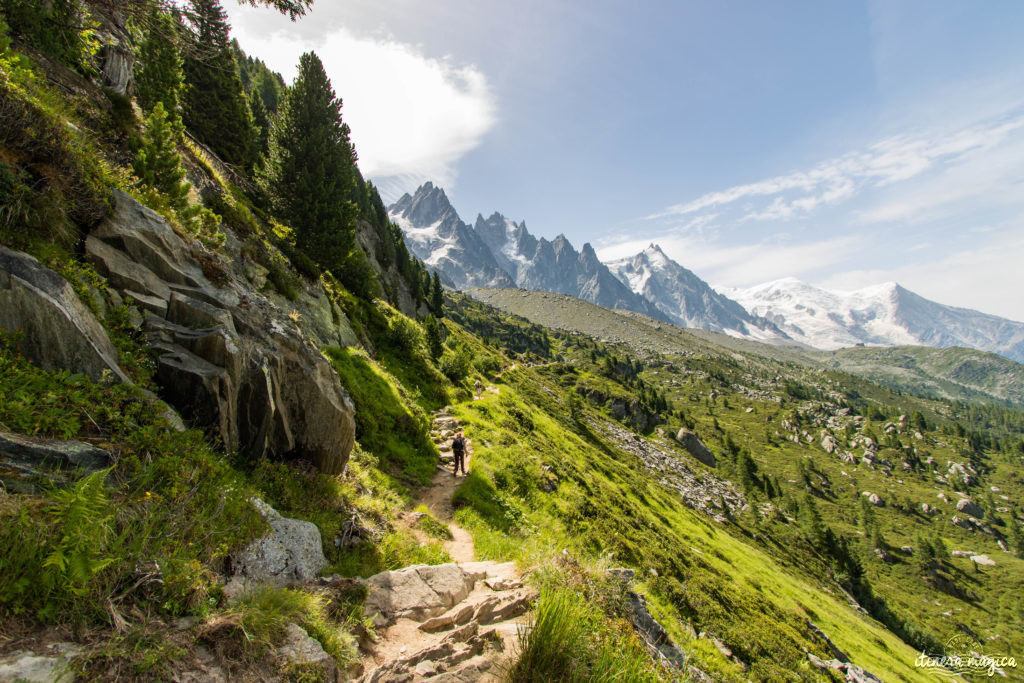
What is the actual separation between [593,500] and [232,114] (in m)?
47.0

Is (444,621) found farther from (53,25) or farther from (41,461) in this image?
(53,25)

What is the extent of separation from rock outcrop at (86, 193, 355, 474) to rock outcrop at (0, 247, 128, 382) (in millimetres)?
1577

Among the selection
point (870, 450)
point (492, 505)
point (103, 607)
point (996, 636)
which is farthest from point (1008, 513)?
point (103, 607)

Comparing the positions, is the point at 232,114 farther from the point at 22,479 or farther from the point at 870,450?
the point at 870,450

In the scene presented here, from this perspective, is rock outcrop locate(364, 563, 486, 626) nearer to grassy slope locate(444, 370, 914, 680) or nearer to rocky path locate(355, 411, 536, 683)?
rocky path locate(355, 411, 536, 683)

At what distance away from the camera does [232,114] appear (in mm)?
37750

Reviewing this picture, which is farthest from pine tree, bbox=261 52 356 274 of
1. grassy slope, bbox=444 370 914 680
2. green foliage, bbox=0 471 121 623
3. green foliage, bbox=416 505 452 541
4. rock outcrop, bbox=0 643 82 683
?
rock outcrop, bbox=0 643 82 683

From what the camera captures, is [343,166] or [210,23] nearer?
[343,166]

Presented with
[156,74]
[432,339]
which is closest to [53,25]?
[156,74]

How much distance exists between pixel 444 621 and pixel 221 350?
7.45 meters

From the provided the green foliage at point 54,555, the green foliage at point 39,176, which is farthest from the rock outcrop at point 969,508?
the green foliage at point 39,176

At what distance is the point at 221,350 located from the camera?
29.1 ft

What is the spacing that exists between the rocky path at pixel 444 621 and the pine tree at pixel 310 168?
29.2m

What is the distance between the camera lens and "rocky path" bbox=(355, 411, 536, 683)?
487 cm
